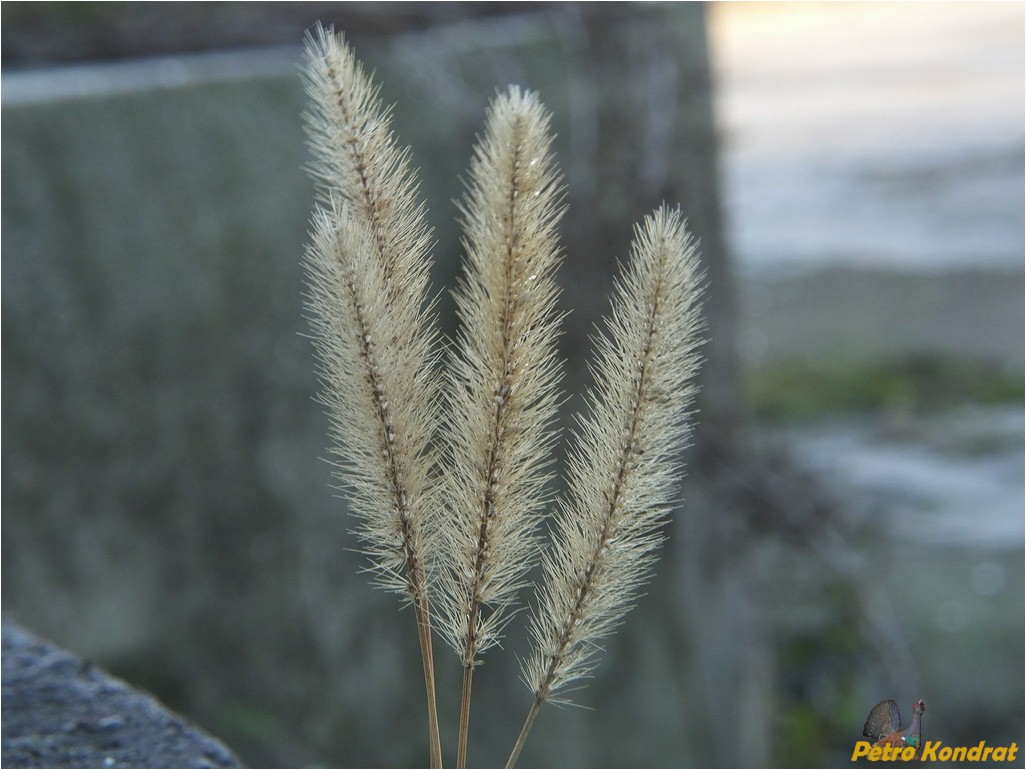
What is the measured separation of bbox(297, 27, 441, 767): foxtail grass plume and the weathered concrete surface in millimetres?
493

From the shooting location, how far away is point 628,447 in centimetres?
80

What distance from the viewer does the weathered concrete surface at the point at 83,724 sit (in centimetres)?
114

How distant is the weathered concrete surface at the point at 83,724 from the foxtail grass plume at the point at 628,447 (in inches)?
20.9

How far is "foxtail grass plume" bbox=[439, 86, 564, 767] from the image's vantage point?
0.74m

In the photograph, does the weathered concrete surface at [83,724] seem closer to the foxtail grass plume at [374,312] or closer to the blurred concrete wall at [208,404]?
the foxtail grass plume at [374,312]

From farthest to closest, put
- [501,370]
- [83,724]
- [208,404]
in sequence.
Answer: [208,404] → [83,724] → [501,370]

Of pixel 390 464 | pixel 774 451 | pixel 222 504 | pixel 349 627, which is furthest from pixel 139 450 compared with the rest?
pixel 774 451

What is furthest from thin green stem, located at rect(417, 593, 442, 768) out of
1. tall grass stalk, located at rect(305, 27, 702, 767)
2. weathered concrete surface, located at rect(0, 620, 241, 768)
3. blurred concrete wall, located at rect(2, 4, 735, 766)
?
blurred concrete wall, located at rect(2, 4, 735, 766)

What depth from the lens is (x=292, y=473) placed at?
243 cm

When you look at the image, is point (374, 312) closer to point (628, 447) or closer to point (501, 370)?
point (501, 370)

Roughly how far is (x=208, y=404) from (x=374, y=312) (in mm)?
1643

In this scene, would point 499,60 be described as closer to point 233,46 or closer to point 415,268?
point 233,46

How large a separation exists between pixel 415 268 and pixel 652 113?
2.41 meters

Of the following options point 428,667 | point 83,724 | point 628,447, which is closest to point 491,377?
point 628,447
